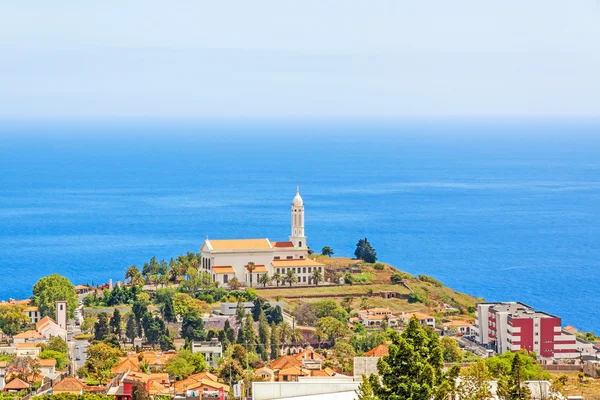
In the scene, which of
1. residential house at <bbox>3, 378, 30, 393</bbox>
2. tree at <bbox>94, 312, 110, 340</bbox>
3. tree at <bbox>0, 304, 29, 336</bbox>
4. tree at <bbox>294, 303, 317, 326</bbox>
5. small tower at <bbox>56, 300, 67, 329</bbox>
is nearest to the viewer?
residential house at <bbox>3, 378, 30, 393</bbox>

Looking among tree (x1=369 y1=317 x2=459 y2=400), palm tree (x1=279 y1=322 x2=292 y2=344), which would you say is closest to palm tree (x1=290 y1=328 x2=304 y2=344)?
palm tree (x1=279 y1=322 x2=292 y2=344)

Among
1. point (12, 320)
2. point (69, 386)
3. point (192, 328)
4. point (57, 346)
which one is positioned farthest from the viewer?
point (12, 320)

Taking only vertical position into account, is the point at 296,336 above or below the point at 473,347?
above

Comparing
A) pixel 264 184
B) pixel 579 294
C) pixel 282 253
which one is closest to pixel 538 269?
pixel 579 294

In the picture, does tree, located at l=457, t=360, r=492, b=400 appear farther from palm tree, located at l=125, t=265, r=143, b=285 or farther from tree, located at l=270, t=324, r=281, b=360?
palm tree, located at l=125, t=265, r=143, b=285

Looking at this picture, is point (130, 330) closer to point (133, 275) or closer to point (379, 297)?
point (133, 275)

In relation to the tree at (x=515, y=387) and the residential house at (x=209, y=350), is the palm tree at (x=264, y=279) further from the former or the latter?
the tree at (x=515, y=387)

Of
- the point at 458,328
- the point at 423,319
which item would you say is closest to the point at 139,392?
the point at 458,328
